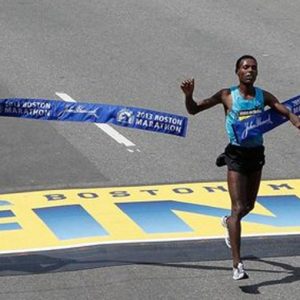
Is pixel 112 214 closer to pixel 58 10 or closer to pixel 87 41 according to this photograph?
pixel 87 41

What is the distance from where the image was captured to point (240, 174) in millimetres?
10258

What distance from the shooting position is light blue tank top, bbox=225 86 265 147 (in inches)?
404

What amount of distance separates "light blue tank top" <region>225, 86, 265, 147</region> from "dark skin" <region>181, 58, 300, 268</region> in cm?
4

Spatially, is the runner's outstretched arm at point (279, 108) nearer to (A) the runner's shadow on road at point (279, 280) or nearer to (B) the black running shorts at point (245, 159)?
(B) the black running shorts at point (245, 159)

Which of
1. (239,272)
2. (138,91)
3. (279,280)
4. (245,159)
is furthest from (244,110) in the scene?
(138,91)

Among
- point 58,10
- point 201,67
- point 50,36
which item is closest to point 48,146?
point 201,67

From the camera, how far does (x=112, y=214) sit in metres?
12.0

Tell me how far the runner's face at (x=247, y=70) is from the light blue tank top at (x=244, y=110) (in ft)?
0.53

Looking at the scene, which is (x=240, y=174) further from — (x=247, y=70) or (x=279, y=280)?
(x=279, y=280)

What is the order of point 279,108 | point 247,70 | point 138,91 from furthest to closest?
1. point 138,91
2. point 279,108
3. point 247,70

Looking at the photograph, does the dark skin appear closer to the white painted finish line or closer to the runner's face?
the runner's face

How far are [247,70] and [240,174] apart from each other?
0.92 meters

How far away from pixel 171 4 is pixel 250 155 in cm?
1251

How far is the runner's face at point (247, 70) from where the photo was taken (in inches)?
402
